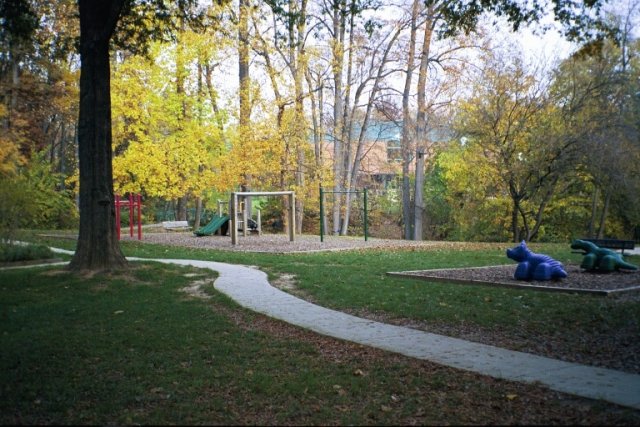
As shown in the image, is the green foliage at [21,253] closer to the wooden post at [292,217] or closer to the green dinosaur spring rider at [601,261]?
the wooden post at [292,217]

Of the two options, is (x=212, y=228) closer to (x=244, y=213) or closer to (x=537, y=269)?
(x=244, y=213)

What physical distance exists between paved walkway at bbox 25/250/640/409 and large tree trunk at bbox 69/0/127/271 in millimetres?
3524

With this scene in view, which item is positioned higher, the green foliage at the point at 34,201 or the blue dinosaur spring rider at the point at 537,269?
the green foliage at the point at 34,201

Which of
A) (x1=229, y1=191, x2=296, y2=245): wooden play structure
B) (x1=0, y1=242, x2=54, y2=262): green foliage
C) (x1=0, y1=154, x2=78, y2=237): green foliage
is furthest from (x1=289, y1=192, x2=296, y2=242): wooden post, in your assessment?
(x1=0, y1=242, x2=54, y2=262): green foliage

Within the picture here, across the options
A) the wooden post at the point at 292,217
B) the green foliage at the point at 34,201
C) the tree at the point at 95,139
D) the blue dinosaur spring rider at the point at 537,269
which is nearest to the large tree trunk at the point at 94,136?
the tree at the point at 95,139

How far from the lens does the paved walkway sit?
475 cm

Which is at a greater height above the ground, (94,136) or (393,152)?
(393,152)

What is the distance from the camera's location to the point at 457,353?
5.86 meters

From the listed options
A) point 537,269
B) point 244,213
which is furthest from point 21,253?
point 537,269

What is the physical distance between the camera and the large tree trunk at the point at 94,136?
36.5 feet

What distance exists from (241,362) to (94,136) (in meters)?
7.22

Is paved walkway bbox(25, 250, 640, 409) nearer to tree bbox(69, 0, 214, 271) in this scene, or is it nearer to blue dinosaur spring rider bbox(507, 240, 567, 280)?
tree bbox(69, 0, 214, 271)

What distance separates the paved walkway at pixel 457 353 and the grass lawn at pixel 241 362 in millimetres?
229

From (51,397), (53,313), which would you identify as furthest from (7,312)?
(51,397)
